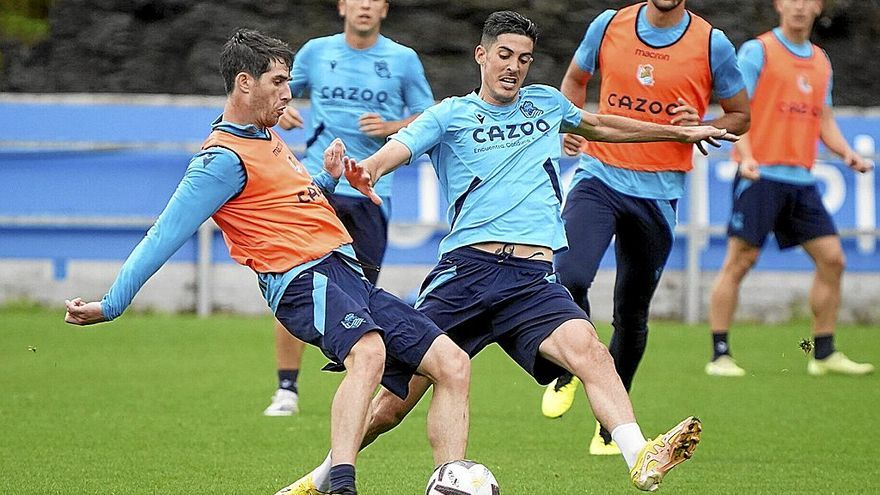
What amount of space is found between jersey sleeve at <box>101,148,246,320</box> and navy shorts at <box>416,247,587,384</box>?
114cm

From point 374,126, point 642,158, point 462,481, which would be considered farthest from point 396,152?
point 374,126

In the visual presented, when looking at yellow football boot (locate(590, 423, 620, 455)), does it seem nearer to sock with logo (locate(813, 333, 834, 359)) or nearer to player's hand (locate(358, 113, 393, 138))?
player's hand (locate(358, 113, 393, 138))

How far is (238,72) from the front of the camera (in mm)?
5938

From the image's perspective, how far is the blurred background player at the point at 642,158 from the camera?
7.82 m

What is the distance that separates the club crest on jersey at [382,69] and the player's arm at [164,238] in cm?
391

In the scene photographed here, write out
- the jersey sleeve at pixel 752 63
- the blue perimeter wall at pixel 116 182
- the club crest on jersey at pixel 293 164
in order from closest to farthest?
the club crest on jersey at pixel 293 164 → the jersey sleeve at pixel 752 63 → the blue perimeter wall at pixel 116 182

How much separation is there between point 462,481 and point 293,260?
108 cm

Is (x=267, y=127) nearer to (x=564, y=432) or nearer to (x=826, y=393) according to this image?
(x=564, y=432)

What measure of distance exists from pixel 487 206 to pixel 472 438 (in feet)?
A: 7.68

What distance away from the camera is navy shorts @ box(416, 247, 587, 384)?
6.21 metres

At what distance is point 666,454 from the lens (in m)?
5.67

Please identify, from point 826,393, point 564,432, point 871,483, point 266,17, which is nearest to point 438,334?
point 871,483

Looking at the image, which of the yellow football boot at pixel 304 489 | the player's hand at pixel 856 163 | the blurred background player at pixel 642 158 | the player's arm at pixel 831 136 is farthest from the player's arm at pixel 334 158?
the player's arm at pixel 831 136

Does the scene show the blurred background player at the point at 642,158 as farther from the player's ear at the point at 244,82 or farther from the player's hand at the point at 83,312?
the player's hand at the point at 83,312
